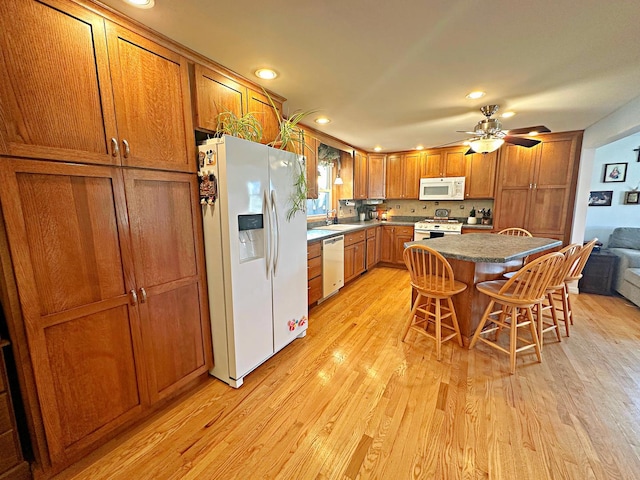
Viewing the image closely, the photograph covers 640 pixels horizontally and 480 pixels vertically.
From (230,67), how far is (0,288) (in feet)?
5.89

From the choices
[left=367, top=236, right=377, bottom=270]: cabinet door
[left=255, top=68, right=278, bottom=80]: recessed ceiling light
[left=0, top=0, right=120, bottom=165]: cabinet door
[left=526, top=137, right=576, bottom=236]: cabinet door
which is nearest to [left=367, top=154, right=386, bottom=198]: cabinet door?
[left=367, top=236, right=377, bottom=270]: cabinet door

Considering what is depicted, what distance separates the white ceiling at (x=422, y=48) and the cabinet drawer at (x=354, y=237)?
182 centimetres

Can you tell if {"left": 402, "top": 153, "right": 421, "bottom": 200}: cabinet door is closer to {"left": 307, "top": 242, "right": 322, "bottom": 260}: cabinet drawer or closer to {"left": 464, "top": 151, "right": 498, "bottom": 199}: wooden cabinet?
{"left": 464, "top": 151, "right": 498, "bottom": 199}: wooden cabinet

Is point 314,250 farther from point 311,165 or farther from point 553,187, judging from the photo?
point 553,187

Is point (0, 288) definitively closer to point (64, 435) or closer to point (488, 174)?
point (64, 435)

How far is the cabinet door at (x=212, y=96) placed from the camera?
1.76 meters

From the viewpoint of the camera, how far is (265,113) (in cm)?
230

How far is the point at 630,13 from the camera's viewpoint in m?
1.36

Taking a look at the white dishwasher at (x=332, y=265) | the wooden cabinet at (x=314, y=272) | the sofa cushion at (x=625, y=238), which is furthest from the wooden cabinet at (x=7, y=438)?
the sofa cushion at (x=625, y=238)

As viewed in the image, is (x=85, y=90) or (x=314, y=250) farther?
(x=314, y=250)

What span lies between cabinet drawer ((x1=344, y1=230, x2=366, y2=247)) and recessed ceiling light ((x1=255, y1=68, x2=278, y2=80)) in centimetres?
232

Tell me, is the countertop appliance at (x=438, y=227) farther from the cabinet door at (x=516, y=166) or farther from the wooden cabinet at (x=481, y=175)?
the cabinet door at (x=516, y=166)

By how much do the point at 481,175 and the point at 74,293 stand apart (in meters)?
5.28

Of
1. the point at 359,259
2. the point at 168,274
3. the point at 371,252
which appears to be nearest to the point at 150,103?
the point at 168,274
